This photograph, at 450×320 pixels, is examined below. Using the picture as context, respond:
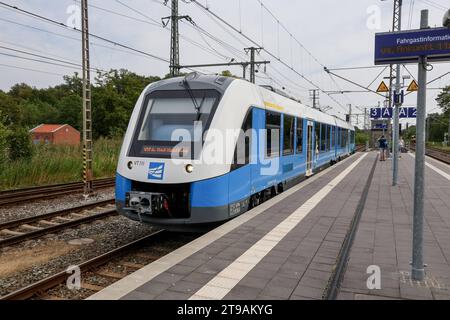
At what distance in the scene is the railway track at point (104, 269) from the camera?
4.66m

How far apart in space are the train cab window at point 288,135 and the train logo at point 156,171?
15.4 ft

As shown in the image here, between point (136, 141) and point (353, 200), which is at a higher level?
point (136, 141)

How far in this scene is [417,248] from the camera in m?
4.05

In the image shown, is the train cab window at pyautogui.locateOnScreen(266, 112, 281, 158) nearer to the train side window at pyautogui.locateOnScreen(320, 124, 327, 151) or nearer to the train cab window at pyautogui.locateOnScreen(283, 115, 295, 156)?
the train cab window at pyautogui.locateOnScreen(283, 115, 295, 156)

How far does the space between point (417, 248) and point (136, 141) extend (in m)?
4.74

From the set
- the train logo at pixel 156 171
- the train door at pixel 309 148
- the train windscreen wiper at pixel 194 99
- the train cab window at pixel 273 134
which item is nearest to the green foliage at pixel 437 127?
the train door at pixel 309 148

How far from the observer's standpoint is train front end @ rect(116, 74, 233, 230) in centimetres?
610

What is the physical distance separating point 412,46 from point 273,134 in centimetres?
520

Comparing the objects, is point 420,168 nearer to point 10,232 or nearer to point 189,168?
point 189,168

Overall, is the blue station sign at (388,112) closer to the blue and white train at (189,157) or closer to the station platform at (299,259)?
the station platform at (299,259)
